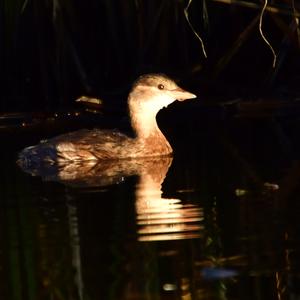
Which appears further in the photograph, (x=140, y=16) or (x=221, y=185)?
(x=140, y=16)

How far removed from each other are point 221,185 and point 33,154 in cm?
237

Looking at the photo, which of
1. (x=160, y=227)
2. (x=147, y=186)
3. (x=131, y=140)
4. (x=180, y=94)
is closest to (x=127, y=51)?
(x=180, y=94)

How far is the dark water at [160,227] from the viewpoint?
5844 mm

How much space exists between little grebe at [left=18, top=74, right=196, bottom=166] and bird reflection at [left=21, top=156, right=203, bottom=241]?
10 centimetres

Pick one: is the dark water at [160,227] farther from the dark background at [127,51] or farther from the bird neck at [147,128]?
the dark background at [127,51]

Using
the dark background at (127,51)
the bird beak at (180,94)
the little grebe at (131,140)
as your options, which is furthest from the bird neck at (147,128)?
the dark background at (127,51)

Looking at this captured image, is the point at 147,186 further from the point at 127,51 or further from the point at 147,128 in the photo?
the point at 127,51

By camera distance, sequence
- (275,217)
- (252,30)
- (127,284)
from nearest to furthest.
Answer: (127,284), (275,217), (252,30)

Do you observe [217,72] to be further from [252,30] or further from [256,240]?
[256,240]

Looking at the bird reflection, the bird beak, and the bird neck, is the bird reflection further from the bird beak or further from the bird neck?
the bird beak

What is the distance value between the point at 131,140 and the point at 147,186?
2.17 meters

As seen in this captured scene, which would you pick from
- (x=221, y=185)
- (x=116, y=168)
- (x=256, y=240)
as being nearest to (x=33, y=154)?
(x=116, y=168)

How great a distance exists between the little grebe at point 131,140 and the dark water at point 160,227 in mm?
240

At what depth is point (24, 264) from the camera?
6.49 meters
